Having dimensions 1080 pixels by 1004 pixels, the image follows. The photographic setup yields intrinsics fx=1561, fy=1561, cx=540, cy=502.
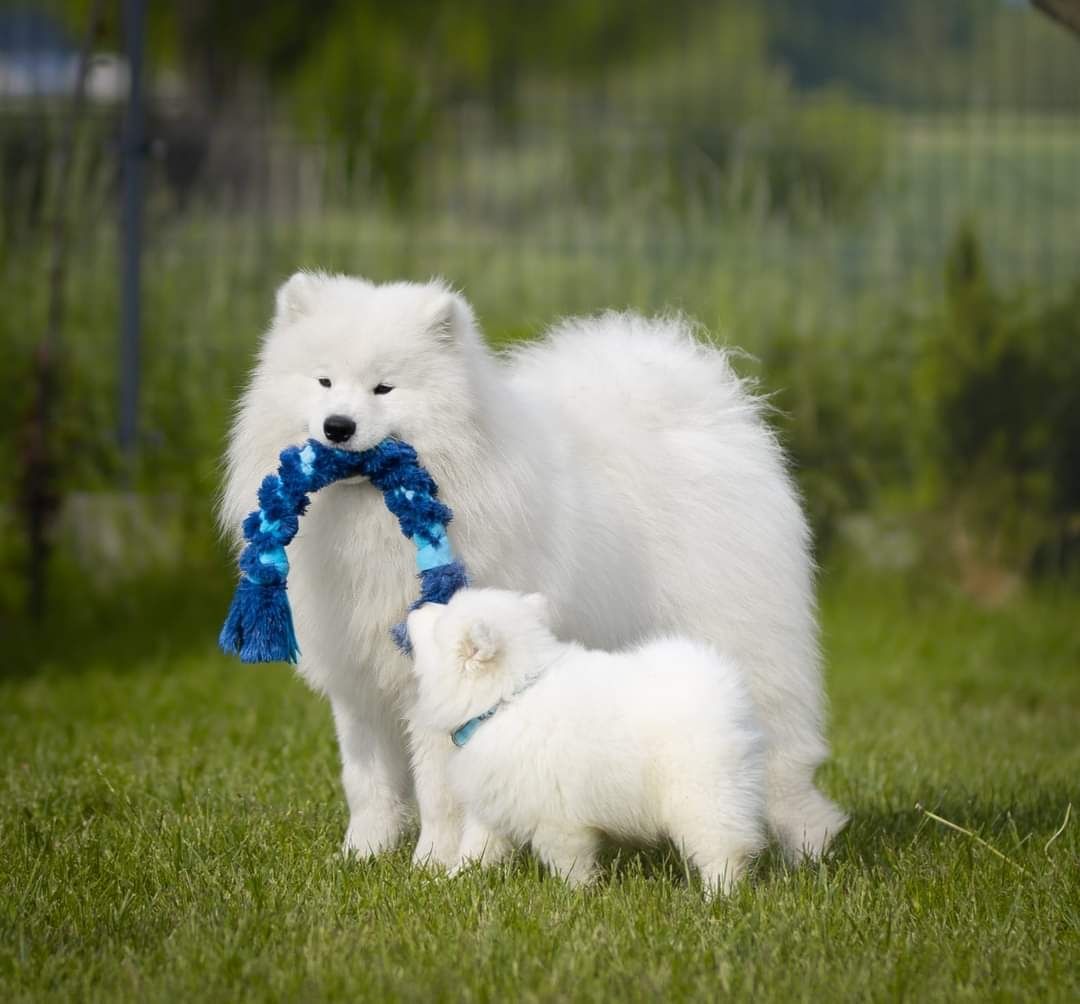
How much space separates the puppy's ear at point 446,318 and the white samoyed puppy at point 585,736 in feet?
2.10

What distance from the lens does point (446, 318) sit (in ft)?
12.5

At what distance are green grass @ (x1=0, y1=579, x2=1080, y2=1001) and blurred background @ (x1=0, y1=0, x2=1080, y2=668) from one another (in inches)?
100

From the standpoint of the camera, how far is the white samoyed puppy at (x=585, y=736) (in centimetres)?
340

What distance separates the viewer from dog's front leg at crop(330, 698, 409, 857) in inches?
162

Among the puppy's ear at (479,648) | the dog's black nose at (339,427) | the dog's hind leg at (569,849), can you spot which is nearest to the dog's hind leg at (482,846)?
the dog's hind leg at (569,849)

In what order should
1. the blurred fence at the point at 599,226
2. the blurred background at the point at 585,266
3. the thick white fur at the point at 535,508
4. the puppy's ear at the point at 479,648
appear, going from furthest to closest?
the blurred fence at the point at 599,226, the blurred background at the point at 585,266, the thick white fur at the point at 535,508, the puppy's ear at the point at 479,648

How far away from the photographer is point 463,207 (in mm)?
9797

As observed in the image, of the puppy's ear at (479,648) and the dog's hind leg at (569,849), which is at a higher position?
the puppy's ear at (479,648)

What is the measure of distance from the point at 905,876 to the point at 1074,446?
18.3 feet

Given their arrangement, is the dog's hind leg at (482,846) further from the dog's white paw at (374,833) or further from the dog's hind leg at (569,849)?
the dog's white paw at (374,833)

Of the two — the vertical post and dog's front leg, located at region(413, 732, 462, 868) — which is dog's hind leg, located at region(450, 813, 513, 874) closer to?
dog's front leg, located at region(413, 732, 462, 868)

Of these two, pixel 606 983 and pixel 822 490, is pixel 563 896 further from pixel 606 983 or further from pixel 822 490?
pixel 822 490

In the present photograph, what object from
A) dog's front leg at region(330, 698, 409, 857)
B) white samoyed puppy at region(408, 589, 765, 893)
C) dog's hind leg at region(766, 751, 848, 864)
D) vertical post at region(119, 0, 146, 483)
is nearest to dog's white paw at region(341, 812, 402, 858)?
dog's front leg at region(330, 698, 409, 857)

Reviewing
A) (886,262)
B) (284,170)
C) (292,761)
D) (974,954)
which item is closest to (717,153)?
(886,262)
